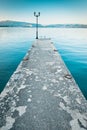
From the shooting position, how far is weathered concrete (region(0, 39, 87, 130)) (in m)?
4.84

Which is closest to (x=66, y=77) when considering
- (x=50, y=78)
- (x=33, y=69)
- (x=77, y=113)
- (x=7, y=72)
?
(x=50, y=78)

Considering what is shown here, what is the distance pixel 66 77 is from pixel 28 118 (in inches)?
180

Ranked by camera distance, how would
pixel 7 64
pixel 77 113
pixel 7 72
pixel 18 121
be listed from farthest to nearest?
pixel 7 64 < pixel 7 72 < pixel 77 113 < pixel 18 121

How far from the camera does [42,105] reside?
5914mm

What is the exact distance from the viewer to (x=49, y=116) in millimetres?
5230

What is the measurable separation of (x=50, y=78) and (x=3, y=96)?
3.36 metres

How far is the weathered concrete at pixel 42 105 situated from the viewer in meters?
4.84

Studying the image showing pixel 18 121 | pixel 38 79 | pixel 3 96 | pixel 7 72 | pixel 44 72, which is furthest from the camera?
pixel 7 72

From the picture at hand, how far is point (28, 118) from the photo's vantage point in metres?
5.10

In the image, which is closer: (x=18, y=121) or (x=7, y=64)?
(x=18, y=121)

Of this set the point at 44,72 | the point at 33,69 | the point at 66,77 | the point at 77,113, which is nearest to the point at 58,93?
the point at 77,113

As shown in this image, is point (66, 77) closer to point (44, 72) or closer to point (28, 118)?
point (44, 72)

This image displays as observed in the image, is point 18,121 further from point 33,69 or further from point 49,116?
point 33,69

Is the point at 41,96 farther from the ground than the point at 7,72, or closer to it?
farther from the ground
